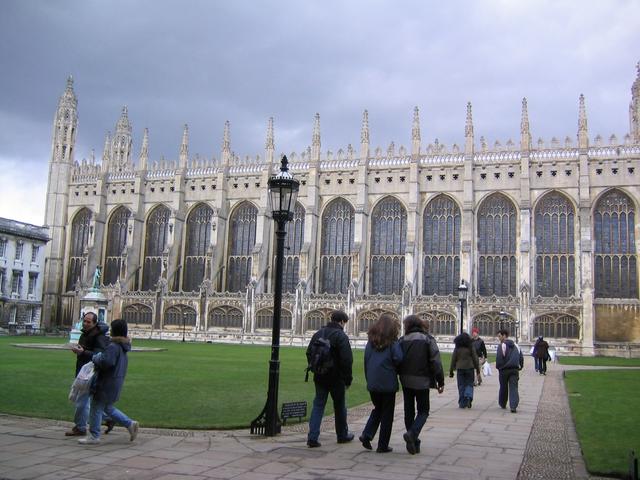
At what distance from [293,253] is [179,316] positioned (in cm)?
1182

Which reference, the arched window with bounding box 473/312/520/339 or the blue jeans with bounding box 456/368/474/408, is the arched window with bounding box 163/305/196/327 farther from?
the blue jeans with bounding box 456/368/474/408

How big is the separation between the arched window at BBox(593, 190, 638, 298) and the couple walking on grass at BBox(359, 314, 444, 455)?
43.5 metres

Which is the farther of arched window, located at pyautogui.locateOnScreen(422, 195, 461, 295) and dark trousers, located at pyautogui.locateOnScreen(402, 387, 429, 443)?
arched window, located at pyautogui.locateOnScreen(422, 195, 461, 295)

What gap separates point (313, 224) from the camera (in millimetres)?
57312

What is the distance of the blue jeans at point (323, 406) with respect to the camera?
9.41m

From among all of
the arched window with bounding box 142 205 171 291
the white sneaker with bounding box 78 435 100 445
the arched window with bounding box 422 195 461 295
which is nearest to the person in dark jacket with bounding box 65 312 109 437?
the white sneaker with bounding box 78 435 100 445

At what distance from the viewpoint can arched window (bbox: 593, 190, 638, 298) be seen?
48.5 metres

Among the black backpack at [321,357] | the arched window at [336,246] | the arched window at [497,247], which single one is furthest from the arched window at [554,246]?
the black backpack at [321,357]

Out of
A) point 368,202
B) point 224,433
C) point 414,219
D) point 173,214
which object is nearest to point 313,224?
point 368,202

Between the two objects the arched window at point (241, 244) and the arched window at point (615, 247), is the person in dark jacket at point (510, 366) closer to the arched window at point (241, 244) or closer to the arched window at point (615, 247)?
the arched window at point (615, 247)

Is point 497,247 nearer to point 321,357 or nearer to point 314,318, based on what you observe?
point 314,318

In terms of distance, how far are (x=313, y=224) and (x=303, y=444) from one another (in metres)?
47.8

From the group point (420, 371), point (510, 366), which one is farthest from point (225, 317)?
point (420, 371)

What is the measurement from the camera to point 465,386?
1505 centimetres
